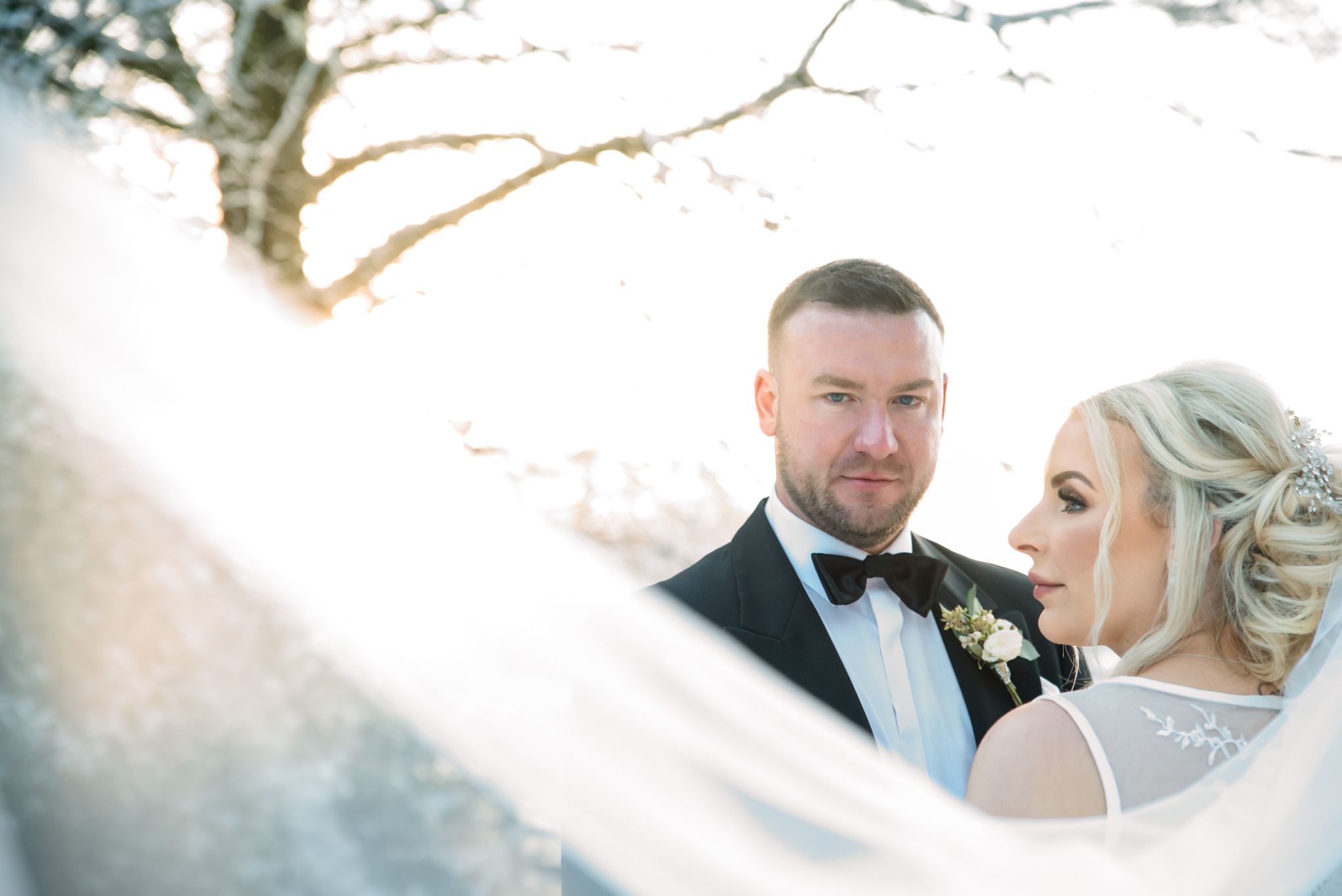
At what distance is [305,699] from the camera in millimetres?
3531

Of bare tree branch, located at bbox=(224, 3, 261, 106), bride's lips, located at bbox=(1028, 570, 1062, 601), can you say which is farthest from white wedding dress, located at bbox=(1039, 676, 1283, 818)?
bare tree branch, located at bbox=(224, 3, 261, 106)

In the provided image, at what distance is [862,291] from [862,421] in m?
0.34

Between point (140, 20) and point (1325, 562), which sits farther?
point (140, 20)

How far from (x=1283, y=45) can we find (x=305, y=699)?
494 cm

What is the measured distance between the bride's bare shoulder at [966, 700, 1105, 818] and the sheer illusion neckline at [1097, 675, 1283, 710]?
0.63 feet

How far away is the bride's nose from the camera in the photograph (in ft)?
6.75

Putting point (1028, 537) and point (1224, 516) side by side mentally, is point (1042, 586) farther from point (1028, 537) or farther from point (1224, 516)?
point (1224, 516)

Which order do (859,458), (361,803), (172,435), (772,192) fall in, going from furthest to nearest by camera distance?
(772,192) → (361,803) → (859,458) → (172,435)

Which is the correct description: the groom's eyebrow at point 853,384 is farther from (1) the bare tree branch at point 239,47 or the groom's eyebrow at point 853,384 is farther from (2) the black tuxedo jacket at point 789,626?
(1) the bare tree branch at point 239,47

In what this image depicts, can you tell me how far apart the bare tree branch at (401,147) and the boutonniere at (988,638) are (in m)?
2.55

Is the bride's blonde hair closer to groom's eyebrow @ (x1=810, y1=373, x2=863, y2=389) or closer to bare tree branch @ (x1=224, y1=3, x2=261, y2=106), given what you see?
groom's eyebrow @ (x1=810, y1=373, x2=863, y2=389)

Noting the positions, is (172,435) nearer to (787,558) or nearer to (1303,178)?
(787,558)

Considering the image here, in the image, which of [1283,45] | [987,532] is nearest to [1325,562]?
[987,532]

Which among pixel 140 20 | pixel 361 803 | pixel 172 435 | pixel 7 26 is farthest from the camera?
pixel 361 803
